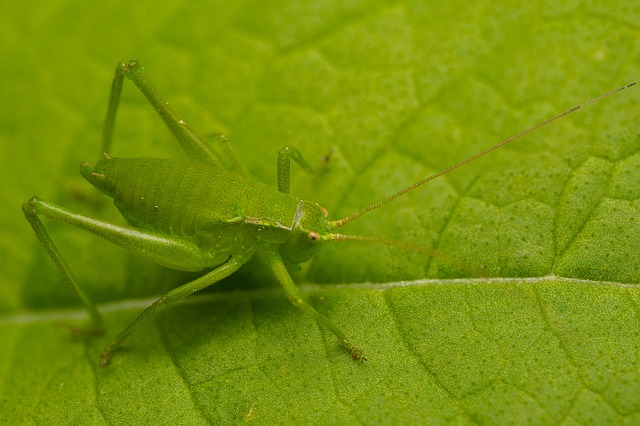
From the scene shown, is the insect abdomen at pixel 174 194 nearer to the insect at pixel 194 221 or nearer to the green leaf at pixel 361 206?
the insect at pixel 194 221

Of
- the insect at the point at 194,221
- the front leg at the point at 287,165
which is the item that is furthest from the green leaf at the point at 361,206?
the insect at the point at 194,221

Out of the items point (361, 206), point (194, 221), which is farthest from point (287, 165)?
point (194, 221)

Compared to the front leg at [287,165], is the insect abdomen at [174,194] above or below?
below

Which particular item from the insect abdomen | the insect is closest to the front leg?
the insect

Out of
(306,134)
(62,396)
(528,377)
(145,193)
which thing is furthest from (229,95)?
(528,377)

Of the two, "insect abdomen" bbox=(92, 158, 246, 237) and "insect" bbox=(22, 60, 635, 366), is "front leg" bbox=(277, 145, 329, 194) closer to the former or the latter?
"insect" bbox=(22, 60, 635, 366)

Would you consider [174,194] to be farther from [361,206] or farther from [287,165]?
[361,206]

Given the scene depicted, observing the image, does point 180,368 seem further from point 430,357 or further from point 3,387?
point 430,357
